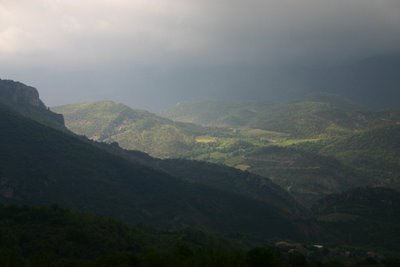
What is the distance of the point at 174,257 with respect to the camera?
3994 inches

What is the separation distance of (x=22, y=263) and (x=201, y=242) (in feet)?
215

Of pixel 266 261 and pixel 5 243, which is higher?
pixel 266 261

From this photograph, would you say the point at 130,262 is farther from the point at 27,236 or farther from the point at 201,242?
the point at 201,242

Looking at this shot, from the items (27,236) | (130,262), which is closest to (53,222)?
(27,236)

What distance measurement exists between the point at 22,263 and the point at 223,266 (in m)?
34.6

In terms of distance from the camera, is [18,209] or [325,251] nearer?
[18,209]

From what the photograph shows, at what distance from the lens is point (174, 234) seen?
529ft

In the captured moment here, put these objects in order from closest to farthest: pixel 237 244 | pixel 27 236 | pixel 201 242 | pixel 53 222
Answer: pixel 27 236
pixel 53 222
pixel 201 242
pixel 237 244

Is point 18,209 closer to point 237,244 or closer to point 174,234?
point 174,234

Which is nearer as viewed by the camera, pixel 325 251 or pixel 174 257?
pixel 174 257

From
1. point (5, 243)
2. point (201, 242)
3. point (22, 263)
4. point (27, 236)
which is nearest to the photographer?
point (22, 263)

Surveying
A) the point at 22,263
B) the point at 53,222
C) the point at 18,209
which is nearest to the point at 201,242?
the point at 53,222

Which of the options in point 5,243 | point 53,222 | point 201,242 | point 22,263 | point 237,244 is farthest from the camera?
point 237,244

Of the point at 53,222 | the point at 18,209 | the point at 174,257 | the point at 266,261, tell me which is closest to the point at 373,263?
the point at 266,261
